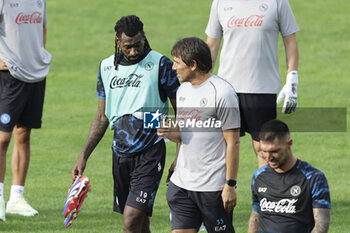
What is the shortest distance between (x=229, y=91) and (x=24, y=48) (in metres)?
4.28

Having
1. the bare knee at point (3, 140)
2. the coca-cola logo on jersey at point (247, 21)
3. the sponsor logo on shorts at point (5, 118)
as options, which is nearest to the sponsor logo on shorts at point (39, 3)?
the sponsor logo on shorts at point (5, 118)

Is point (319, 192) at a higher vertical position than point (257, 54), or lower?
lower

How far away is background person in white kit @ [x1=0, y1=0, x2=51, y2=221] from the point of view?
10984 mm

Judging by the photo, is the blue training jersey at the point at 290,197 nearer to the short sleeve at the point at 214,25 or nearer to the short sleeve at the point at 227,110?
the short sleeve at the point at 227,110

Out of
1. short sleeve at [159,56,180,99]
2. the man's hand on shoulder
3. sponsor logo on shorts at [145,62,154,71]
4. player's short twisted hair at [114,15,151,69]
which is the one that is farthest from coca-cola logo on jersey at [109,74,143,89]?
the man's hand on shoulder

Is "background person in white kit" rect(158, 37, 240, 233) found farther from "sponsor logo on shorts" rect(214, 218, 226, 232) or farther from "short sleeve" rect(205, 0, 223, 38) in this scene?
"short sleeve" rect(205, 0, 223, 38)

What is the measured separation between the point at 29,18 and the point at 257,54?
10.5 ft

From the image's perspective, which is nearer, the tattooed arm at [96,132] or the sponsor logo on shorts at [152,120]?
the sponsor logo on shorts at [152,120]

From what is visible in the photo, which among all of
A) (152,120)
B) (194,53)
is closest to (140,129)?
(152,120)

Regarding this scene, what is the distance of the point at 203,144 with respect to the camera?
304 inches

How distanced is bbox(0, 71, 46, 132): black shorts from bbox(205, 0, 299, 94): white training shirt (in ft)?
9.24

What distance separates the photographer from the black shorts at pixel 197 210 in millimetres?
7723

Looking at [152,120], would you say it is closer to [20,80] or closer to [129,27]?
[129,27]

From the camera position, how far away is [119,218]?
11.0 meters
